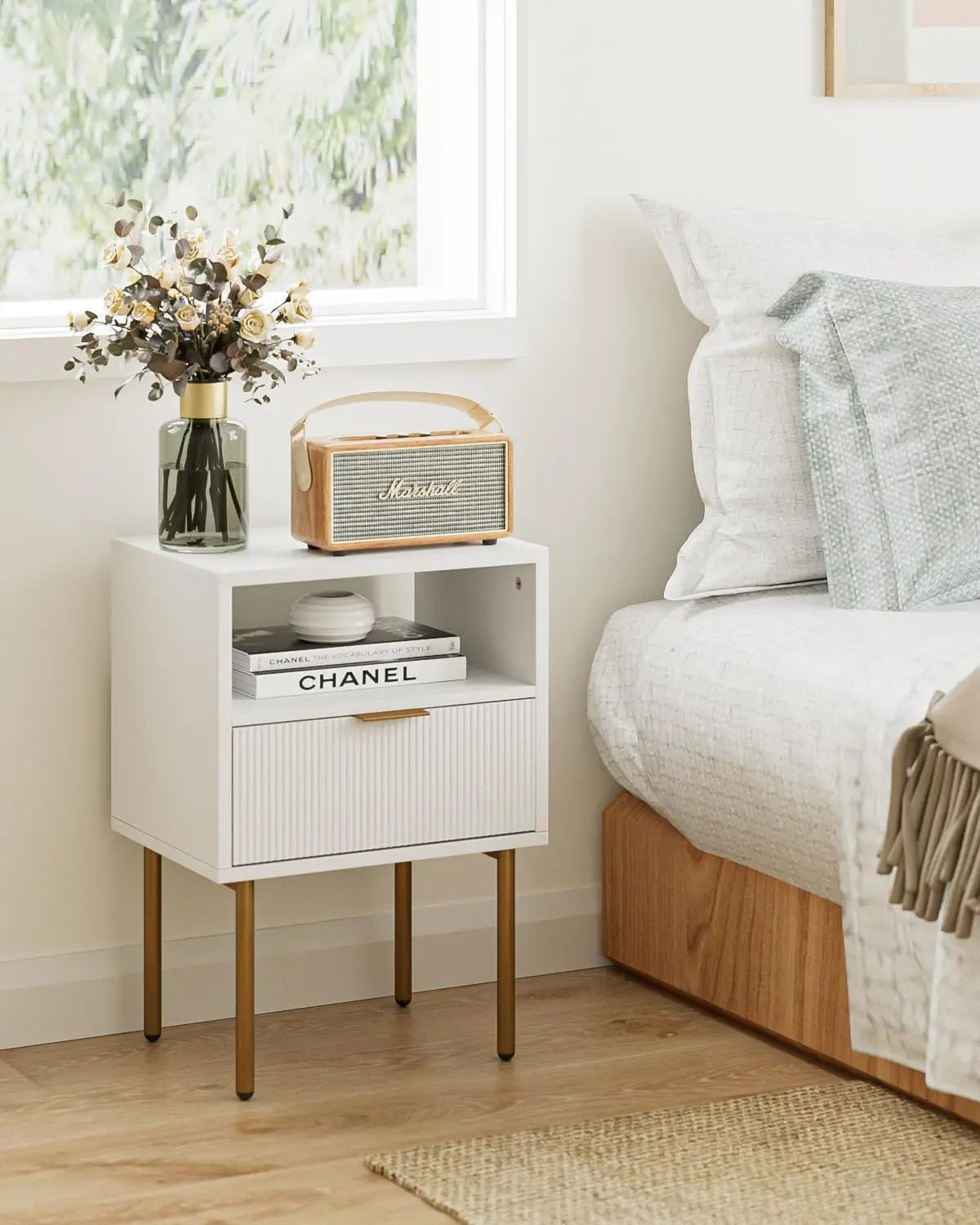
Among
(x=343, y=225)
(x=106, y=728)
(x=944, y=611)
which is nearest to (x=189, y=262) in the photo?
(x=343, y=225)

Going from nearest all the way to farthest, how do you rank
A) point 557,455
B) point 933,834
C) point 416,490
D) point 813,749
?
1. point 933,834
2. point 813,749
3. point 416,490
4. point 557,455

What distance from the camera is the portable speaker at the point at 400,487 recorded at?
232cm

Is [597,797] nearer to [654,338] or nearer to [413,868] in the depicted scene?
[413,868]

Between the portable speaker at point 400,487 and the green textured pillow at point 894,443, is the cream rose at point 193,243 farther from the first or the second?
the green textured pillow at point 894,443

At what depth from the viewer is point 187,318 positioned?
7.44ft

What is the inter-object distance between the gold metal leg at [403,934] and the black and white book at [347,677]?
13.5 inches

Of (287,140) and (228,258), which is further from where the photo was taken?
(287,140)

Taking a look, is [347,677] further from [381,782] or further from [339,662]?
[381,782]

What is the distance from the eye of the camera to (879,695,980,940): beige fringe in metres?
2.01

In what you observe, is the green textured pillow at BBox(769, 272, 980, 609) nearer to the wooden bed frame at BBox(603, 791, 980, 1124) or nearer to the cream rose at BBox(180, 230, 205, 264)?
the wooden bed frame at BBox(603, 791, 980, 1124)

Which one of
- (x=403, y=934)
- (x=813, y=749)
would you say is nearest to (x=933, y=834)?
(x=813, y=749)

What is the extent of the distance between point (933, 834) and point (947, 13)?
144cm

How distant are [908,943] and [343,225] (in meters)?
1.24

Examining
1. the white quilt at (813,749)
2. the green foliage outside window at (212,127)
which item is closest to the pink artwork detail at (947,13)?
the green foliage outside window at (212,127)
